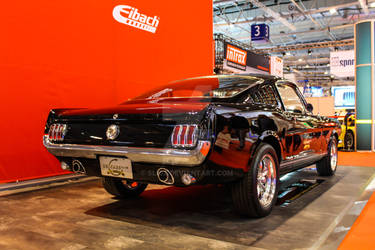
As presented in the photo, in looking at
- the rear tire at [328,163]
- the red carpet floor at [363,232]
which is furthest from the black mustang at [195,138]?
the rear tire at [328,163]

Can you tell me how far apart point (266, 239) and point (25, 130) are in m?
3.57

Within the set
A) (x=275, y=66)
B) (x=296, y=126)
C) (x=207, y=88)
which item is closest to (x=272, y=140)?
(x=296, y=126)

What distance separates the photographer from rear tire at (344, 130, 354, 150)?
10.1 meters

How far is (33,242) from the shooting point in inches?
103

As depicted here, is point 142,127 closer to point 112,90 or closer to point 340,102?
point 112,90

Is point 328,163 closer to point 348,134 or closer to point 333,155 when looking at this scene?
point 333,155

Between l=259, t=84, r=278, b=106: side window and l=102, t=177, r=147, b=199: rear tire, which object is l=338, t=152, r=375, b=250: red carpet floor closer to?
l=259, t=84, r=278, b=106: side window

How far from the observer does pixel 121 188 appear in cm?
394

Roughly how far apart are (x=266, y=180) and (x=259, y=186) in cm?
14

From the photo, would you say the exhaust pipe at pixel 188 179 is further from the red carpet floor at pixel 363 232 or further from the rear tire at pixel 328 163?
the rear tire at pixel 328 163

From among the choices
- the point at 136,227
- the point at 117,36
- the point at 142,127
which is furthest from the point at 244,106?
the point at 117,36

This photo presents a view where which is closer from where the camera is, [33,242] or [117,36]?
[33,242]

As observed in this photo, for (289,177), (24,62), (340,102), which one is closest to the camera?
(24,62)

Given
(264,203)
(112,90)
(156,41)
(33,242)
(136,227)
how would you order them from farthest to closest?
1. (156,41)
2. (112,90)
3. (264,203)
4. (136,227)
5. (33,242)
